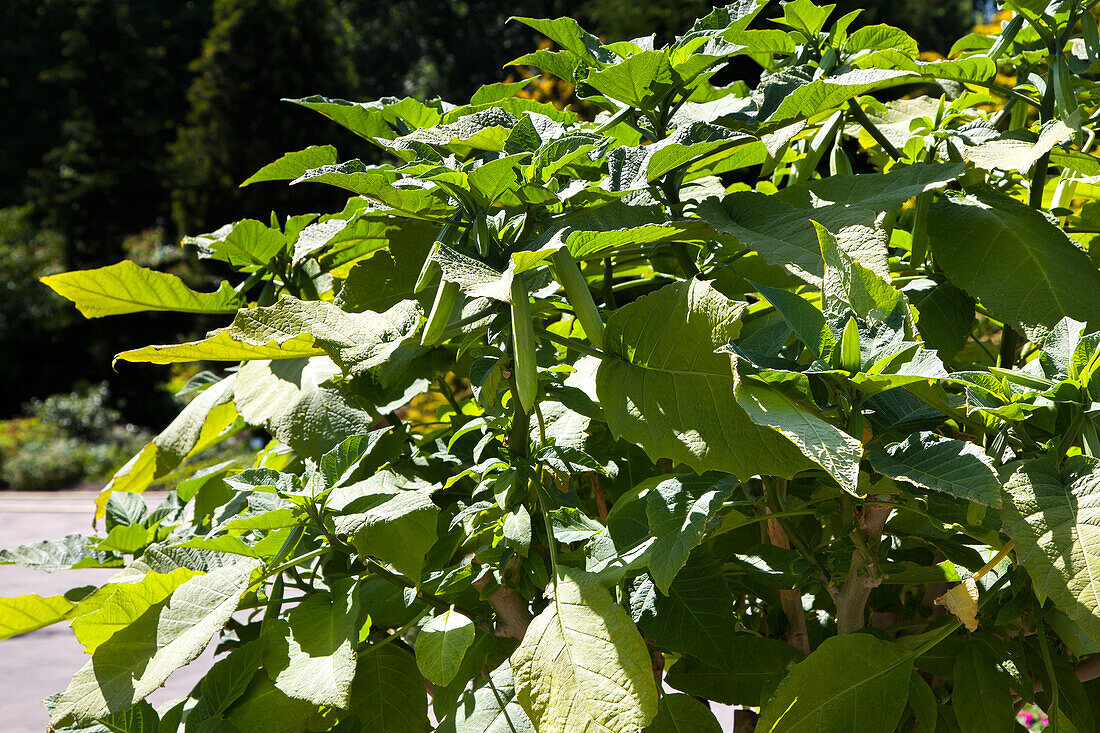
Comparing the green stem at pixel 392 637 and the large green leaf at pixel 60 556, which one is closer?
the green stem at pixel 392 637

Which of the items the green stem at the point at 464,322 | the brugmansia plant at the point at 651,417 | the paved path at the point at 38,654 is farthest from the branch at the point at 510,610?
the paved path at the point at 38,654

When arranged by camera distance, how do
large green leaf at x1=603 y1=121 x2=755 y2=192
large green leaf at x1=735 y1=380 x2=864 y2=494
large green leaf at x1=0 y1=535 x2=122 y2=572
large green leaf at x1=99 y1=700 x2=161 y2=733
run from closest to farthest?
large green leaf at x1=735 y1=380 x2=864 y2=494, large green leaf at x1=603 y1=121 x2=755 y2=192, large green leaf at x1=99 y1=700 x2=161 y2=733, large green leaf at x1=0 y1=535 x2=122 y2=572

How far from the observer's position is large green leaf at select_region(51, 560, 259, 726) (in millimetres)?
499

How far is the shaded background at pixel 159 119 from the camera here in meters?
10.3

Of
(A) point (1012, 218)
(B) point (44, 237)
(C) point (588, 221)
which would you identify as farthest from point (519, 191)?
(B) point (44, 237)

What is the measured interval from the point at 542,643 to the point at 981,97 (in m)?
0.57

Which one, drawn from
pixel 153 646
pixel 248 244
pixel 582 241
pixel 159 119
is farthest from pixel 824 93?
pixel 159 119

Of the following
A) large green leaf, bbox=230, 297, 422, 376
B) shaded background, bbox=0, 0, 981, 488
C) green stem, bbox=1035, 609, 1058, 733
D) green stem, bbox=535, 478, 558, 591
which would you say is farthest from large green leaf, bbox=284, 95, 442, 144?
shaded background, bbox=0, 0, 981, 488

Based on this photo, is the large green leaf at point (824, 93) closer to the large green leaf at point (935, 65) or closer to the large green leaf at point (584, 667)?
the large green leaf at point (935, 65)

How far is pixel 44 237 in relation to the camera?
42.5 feet

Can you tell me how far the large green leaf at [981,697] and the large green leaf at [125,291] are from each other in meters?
0.54

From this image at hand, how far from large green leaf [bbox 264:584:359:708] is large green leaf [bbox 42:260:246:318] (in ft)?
0.74

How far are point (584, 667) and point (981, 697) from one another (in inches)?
10.2

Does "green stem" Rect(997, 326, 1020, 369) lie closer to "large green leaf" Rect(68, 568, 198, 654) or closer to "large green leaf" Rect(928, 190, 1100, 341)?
"large green leaf" Rect(928, 190, 1100, 341)
